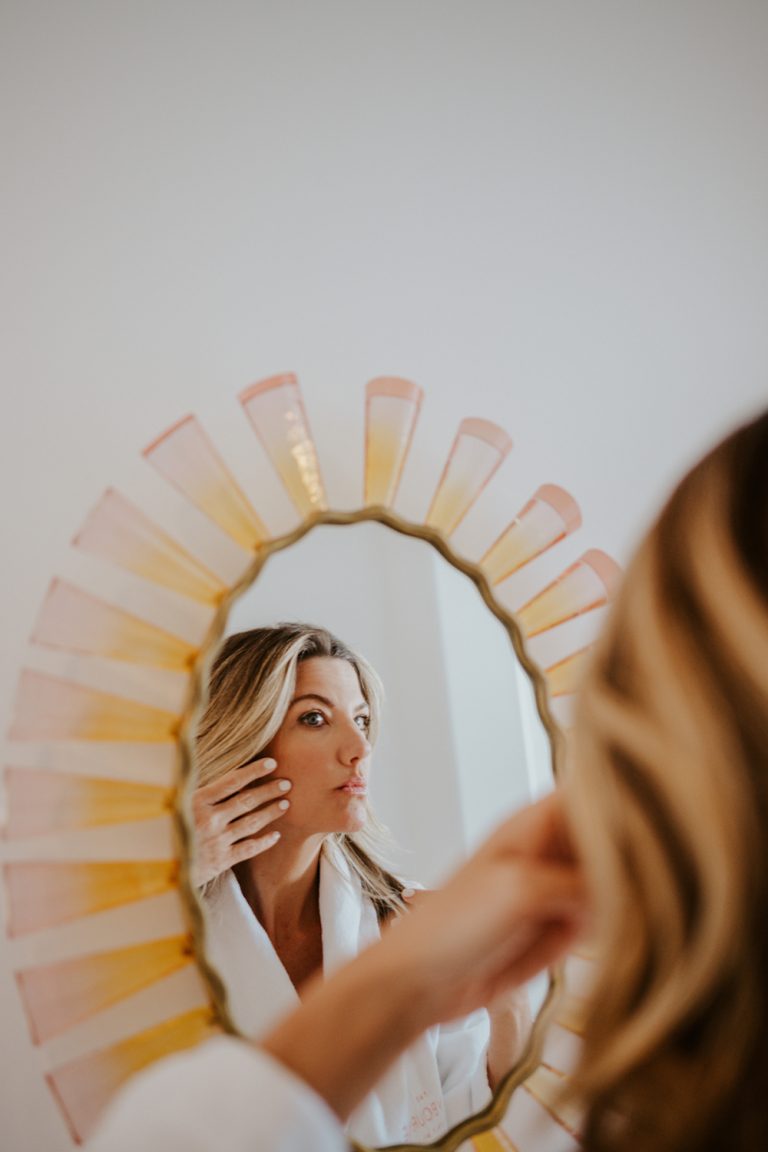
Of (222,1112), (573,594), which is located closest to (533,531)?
(573,594)

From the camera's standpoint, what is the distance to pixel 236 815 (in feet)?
2.64

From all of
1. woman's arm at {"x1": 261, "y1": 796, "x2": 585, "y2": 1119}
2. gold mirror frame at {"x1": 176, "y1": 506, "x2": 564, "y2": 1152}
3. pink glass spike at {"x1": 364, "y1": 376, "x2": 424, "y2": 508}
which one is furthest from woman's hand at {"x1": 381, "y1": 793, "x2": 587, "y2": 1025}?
pink glass spike at {"x1": 364, "y1": 376, "x2": 424, "y2": 508}

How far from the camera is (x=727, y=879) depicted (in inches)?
16.8

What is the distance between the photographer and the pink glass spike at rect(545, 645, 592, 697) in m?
0.91

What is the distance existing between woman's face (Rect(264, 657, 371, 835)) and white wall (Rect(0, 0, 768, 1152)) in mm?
177

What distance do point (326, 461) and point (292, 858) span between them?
0.30 metres

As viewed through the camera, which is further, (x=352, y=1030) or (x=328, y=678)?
(x=328, y=678)

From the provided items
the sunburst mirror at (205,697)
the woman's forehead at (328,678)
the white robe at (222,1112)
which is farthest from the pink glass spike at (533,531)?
the white robe at (222,1112)

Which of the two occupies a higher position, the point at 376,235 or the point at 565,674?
the point at 376,235

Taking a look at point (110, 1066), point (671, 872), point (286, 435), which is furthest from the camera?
point (286, 435)

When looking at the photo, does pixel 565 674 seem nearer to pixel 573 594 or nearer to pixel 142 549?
pixel 573 594

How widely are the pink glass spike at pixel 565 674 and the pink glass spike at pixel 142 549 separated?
10.9 inches

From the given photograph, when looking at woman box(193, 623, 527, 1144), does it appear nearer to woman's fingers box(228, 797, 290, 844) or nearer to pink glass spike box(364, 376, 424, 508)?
woman's fingers box(228, 797, 290, 844)

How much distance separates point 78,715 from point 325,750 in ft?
0.59
